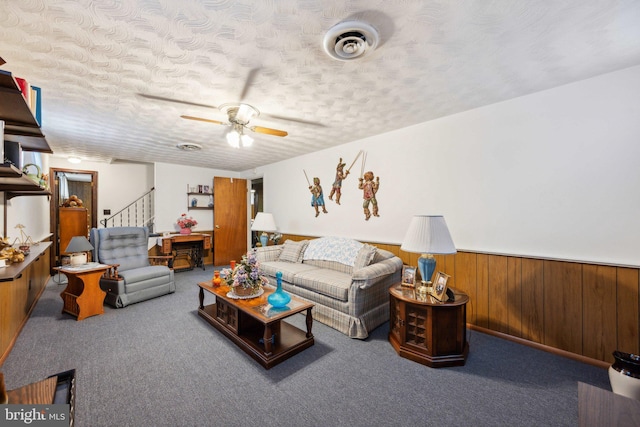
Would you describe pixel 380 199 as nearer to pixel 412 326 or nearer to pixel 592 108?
pixel 412 326

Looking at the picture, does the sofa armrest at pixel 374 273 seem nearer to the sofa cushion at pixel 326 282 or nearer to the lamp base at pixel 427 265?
the sofa cushion at pixel 326 282

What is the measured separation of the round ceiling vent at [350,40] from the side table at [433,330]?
6.43 ft

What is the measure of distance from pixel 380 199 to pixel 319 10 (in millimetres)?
2564

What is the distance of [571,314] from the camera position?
2209 millimetres

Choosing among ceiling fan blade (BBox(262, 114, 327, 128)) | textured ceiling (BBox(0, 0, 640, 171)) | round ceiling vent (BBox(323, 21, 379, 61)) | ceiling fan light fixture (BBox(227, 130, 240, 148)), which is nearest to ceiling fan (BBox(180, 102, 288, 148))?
ceiling fan light fixture (BBox(227, 130, 240, 148))

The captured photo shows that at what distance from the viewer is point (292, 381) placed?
190 cm

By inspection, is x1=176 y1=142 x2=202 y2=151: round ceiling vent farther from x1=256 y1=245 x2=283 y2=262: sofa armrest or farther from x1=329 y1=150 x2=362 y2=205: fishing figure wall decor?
x1=329 y1=150 x2=362 y2=205: fishing figure wall decor

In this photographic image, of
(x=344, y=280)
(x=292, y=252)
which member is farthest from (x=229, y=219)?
(x=344, y=280)

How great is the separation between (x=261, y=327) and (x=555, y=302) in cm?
279

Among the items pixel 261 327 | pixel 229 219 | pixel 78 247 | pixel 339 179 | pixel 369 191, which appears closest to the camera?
pixel 261 327

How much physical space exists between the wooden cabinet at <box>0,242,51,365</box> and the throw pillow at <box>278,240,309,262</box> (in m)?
2.81

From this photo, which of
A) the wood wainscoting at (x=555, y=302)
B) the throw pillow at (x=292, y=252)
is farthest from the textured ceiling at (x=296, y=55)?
the throw pillow at (x=292, y=252)

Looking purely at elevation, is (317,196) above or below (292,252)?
above

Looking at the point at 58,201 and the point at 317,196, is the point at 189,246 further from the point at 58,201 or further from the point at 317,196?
the point at 317,196
